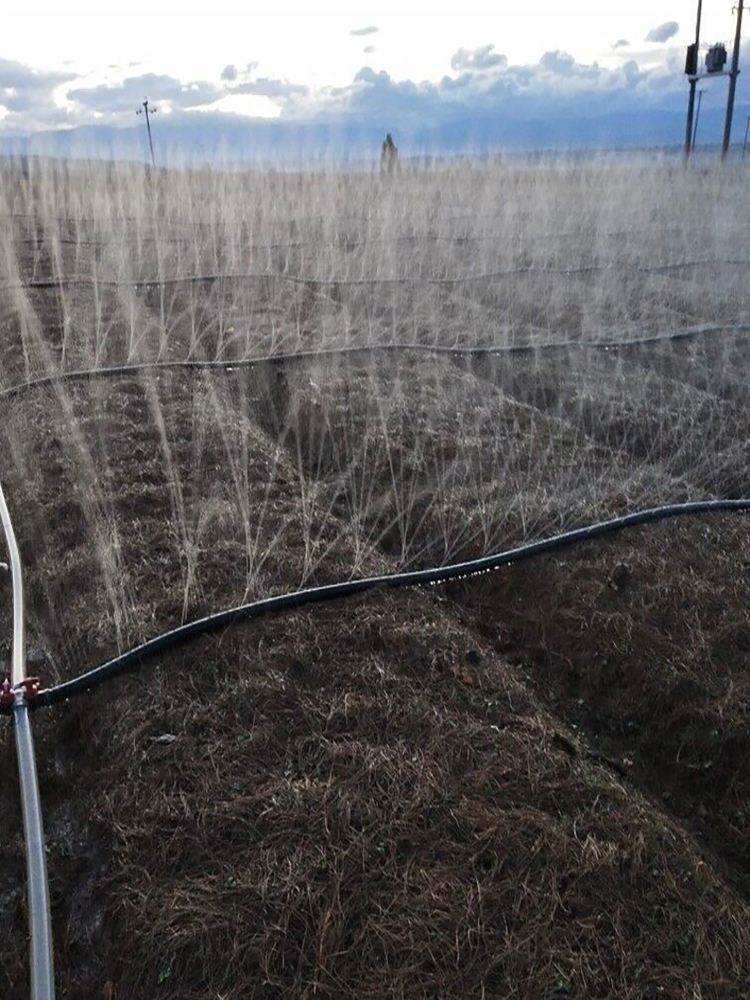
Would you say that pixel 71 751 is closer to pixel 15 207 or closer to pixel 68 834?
pixel 68 834

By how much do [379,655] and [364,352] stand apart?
2.62m

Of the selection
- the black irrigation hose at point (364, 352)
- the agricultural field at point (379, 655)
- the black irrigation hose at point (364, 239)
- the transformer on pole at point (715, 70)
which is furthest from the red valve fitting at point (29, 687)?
the transformer on pole at point (715, 70)

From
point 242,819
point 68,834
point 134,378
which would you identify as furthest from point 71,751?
point 134,378

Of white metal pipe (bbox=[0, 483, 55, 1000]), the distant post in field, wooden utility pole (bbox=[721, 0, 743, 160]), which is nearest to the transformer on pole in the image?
wooden utility pole (bbox=[721, 0, 743, 160])

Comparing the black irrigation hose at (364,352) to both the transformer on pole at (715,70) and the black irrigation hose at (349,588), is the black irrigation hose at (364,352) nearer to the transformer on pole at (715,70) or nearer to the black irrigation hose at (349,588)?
the black irrigation hose at (349,588)

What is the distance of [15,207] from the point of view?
8.27 m

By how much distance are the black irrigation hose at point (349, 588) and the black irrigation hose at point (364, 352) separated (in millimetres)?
1958

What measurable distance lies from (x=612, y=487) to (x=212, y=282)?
361cm

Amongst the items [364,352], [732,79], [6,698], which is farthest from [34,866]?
[732,79]

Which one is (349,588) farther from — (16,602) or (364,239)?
(364,239)

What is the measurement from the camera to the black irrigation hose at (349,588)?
7.10ft

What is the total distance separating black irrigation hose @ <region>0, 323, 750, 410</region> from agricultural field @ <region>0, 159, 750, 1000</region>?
0.9 inches

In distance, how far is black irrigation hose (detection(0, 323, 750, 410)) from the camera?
4.05 m

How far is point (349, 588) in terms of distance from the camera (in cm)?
248
